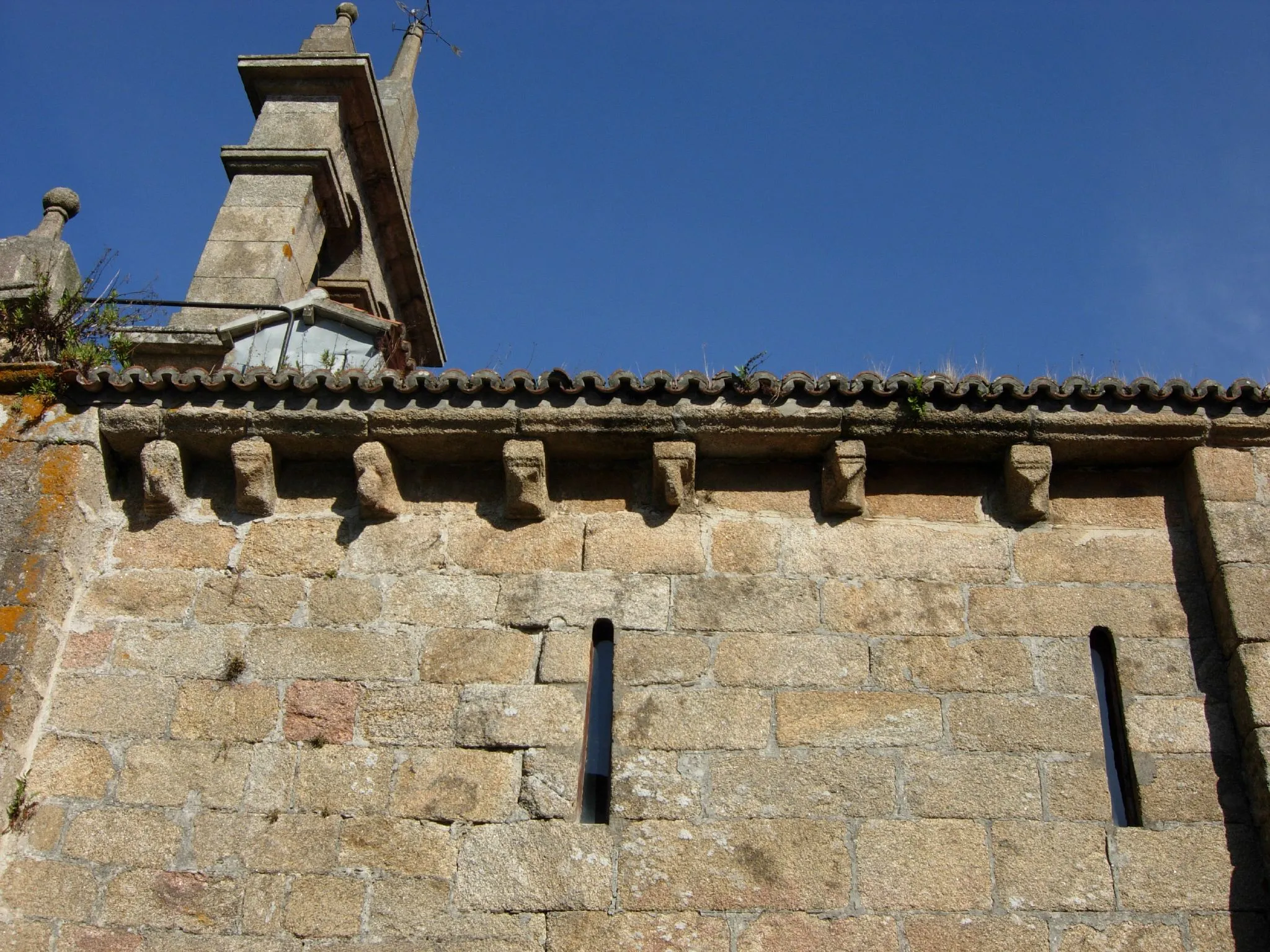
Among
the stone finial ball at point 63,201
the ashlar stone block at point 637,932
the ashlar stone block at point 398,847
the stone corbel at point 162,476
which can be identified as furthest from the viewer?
the stone finial ball at point 63,201

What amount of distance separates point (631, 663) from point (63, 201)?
4745mm

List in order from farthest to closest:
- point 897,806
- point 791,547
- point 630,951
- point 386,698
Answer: point 791,547 → point 386,698 → point 897,806 → point 630,951

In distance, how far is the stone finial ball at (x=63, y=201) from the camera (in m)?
7.27

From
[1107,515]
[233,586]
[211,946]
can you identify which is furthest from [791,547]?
[211,946]

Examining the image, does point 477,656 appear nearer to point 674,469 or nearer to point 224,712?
point 224,712

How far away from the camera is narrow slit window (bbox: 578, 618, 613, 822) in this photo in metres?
5.04

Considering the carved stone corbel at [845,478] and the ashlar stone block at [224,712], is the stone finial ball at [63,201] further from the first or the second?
the carved stone corbel at [845,478]

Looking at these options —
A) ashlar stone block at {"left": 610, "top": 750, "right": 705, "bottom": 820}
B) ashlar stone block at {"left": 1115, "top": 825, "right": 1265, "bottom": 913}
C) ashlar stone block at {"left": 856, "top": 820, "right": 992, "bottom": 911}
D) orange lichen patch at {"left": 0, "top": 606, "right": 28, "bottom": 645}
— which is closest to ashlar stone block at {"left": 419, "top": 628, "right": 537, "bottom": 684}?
ashlar stone block at {"left": 610, "top": 750, "right": 705, "bottom": 820}

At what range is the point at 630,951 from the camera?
181 inches

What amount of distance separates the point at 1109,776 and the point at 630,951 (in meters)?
2.16

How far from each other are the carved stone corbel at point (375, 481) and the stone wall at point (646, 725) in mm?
106

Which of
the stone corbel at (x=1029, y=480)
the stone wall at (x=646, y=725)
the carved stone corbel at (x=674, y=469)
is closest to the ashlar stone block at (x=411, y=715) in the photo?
the stone wall at (x=646, y=725)

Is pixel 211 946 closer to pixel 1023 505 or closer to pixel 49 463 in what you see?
pixel 49 463

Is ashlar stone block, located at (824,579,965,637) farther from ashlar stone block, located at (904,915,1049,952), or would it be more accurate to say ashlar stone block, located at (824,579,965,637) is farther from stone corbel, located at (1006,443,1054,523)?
ashlar stone block, located at (904,915,1049,952)
